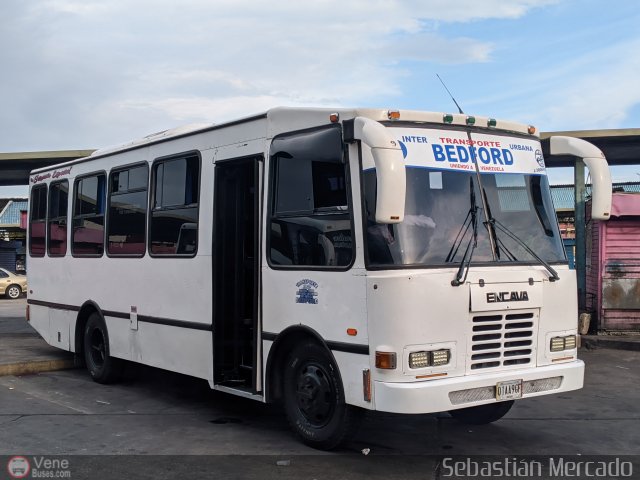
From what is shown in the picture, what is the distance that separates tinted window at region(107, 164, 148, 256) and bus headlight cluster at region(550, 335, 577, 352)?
496 cm

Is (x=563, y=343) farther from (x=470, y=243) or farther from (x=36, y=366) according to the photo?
(x=36, y=366)

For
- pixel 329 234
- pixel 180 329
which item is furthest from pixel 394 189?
pixel 180 329

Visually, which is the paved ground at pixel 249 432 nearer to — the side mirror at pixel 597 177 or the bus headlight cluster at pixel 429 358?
the bus headlight cluster at pixel 429 358

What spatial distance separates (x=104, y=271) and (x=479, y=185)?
18.4 feet

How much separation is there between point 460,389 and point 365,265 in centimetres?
123

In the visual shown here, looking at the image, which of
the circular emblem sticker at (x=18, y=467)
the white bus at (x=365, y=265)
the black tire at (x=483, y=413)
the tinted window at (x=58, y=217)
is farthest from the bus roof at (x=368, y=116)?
the tinted window at (x=58, y=217)

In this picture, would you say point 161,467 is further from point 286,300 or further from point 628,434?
point 628,434

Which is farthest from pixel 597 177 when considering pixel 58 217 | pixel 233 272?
pixel 58 217

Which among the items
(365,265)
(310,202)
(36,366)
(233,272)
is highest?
(310,202)

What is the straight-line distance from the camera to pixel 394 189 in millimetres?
5430

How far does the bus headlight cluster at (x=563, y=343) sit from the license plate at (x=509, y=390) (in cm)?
59

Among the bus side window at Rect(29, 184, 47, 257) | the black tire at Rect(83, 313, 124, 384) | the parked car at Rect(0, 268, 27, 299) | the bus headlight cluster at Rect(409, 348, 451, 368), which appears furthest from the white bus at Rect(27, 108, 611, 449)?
the parked car at Rect(0, 268, 27, 299)

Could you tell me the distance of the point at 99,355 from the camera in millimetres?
10367

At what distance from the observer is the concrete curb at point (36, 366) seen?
1072 cm
